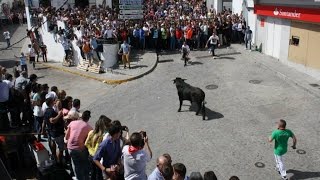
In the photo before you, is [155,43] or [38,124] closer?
[38,124]

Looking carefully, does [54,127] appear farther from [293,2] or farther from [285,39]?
[285,39]

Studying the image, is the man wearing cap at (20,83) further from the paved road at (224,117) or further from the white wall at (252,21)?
the white wall at (252,21)

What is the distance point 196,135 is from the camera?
11648 mm

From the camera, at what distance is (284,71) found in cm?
1769

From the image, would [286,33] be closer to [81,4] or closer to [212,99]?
[212,99]

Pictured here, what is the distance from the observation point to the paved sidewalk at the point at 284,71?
1556 cm

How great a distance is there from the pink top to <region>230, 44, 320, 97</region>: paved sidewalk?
10319 mm

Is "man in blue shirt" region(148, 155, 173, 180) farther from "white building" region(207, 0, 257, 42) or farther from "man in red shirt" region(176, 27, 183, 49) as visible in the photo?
"white building" region(207, 0, 257, 42)

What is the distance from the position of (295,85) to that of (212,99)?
3.89m

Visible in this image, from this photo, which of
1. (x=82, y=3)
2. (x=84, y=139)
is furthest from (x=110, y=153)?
(x=82, y=3)

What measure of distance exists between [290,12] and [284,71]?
298 cm

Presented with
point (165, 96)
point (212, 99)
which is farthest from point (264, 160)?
point (165, 96)

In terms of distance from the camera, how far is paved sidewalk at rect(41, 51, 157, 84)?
1810 cm

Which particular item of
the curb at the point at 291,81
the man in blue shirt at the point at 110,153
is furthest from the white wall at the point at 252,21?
the man in blue shirt at the point at 110,153
